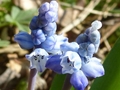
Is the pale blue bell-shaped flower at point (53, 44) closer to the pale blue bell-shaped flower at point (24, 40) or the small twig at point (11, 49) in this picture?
the pale blue bell-shaped flower at point (24, 40)

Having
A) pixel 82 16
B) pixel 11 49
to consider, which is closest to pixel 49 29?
pixel 11 49

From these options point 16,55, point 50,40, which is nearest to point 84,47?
point 50,40

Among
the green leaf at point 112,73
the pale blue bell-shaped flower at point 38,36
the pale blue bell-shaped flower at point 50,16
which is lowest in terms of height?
the green leaf at point 112,73

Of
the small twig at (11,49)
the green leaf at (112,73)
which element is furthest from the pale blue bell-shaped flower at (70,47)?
the small twig at (11,49)

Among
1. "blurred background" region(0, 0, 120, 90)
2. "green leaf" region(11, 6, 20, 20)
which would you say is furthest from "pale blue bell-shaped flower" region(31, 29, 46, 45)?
"green leaf" region(11, 6, 20, 20)

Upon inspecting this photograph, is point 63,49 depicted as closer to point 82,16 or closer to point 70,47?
point 70,47

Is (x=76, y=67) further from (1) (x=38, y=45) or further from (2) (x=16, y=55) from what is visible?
(2) (x=16, y=55)
